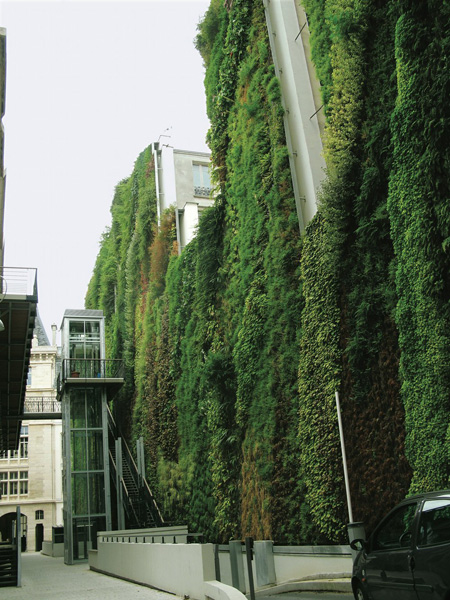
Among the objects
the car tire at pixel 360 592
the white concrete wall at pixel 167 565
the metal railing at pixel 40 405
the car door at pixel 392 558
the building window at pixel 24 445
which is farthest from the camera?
the building window at pixel 24 445

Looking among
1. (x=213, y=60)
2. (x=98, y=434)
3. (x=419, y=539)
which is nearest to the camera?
(x=419, y=539)

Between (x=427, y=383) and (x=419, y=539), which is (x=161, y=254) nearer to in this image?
(x=427, y=383)

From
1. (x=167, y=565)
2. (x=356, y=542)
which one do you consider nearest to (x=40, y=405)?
(x=167, y=565)

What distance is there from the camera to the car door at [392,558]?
6031 millimetres

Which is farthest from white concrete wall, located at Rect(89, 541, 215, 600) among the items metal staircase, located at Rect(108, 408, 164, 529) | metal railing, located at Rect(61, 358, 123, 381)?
metal railing, located at Rect(61, 358, 123, 381)

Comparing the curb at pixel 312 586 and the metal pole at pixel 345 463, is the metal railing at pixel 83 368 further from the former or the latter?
the curb at pixel 312 586

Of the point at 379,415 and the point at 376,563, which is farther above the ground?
the point at 379,415

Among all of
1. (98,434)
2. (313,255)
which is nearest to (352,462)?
(313,255)

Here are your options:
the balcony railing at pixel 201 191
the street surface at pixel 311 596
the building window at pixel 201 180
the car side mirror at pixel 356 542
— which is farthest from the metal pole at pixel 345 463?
the building window at pixel 201 180


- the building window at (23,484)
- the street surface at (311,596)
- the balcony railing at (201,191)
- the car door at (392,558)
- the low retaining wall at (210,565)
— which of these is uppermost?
the balcony railing at (201,191)

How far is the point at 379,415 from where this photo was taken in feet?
44.1

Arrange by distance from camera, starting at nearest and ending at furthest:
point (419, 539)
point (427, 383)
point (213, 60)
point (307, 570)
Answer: point (419, 539)
point (427, 383)
point (307, 570)
point (213, 60)

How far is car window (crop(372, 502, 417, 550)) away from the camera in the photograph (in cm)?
625

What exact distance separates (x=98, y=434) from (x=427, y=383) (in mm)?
19446
